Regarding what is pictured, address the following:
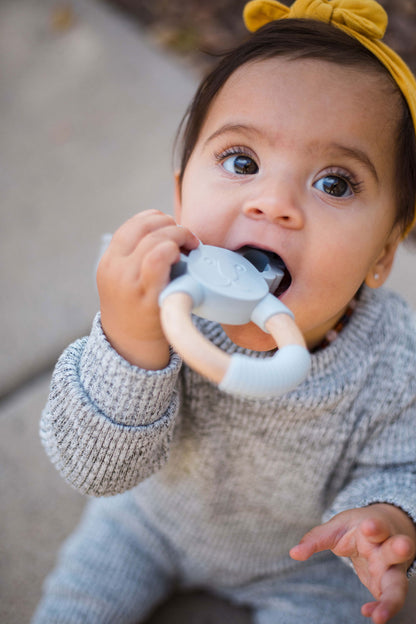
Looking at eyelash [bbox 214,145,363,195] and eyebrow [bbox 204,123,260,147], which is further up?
eyebrow [bbox 204,123,260,147]

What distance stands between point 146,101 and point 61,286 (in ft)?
2.85

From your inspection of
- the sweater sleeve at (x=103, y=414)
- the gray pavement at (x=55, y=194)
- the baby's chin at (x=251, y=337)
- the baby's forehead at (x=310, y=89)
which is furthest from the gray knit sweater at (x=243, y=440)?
the baby's forehead at (x=310, y=89)

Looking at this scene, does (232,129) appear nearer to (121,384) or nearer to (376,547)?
(121,384)

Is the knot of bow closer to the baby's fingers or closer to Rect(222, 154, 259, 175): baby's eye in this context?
Rect(222, 154, 259, 175): baby's eye

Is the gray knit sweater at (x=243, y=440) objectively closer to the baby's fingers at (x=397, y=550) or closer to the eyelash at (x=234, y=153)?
the baby's fingers at (x=397, y=550)

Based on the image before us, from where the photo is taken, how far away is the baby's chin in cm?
85

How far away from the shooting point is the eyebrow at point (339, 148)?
85 centimetres

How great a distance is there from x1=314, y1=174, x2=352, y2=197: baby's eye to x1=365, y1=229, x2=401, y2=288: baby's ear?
168 mm

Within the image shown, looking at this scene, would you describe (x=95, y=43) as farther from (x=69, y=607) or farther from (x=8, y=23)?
(x=69, y=607)

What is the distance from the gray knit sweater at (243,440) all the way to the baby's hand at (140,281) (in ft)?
0.08

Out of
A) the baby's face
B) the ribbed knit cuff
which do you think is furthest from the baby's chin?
the ribbed knit cuff

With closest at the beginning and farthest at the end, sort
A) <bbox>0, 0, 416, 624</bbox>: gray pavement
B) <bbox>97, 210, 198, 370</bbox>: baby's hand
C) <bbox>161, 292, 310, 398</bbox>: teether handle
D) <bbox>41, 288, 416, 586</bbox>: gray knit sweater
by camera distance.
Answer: <bbox>161, 292, 310, 398</bbox>: teether handle
<bbox>97, 210, 198, 370</bbox>: baby's hand
<bbox>41, 288, 416, 586</bbox>: gray knit sweater
<bbox>0, 0, 416, 624</bbox>: gray pavement

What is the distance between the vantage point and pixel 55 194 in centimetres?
189

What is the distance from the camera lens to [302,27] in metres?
0.92
